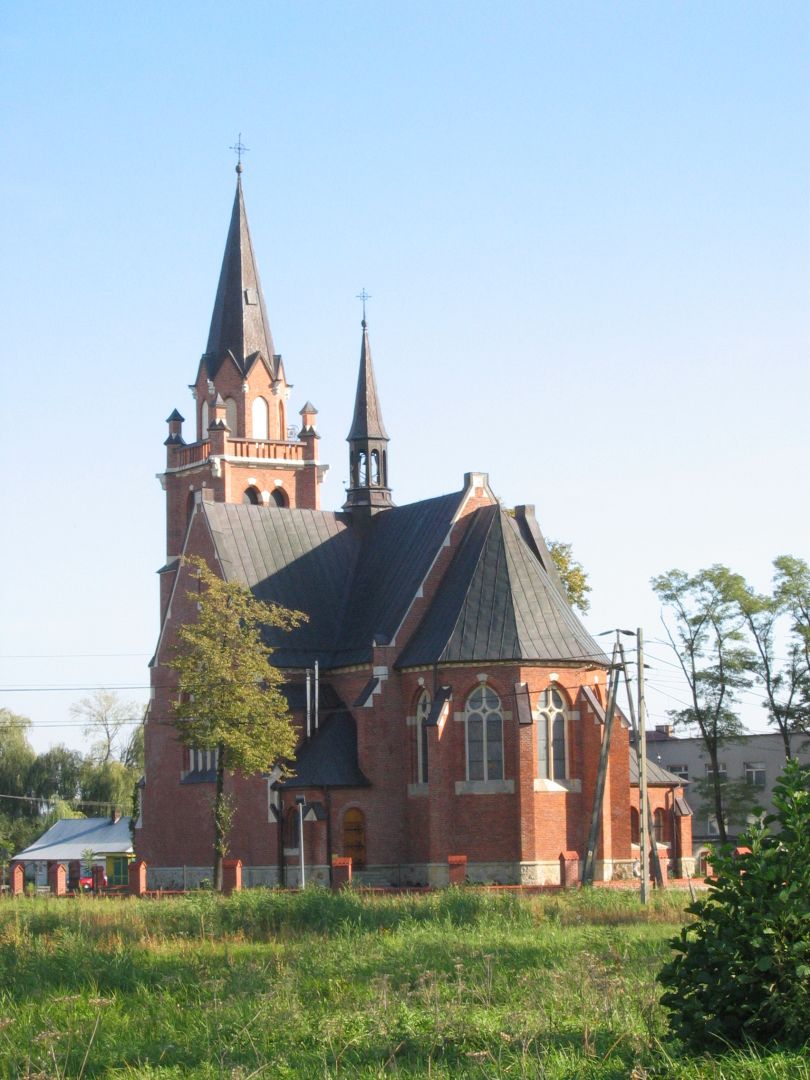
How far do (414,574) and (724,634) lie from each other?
1604cm

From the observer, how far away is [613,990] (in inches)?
623

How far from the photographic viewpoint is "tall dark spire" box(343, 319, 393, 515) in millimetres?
57531

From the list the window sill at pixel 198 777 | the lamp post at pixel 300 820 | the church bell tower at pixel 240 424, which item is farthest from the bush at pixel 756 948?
the church bell tower at pixel 240 424

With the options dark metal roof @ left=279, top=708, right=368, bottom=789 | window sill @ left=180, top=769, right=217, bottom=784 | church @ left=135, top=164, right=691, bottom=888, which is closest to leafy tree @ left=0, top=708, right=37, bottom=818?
church @ left=135, top=164, right=691, bottom=888

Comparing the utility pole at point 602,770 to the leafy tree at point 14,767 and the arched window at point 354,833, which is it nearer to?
the arched window at point 354,833

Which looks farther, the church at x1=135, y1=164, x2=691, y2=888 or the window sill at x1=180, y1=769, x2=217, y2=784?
the window sill at x1=180, y1=769, x2=217, y2=784

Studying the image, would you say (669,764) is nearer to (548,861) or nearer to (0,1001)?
(548,861)

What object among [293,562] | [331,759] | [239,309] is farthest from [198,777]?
[239,309]

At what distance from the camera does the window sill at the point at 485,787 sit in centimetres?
4534

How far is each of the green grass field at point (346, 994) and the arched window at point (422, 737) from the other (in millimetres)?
19417

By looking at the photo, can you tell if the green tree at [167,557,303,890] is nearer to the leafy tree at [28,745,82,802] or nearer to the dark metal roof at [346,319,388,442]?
the dark metal roof at [346,319,388,442]

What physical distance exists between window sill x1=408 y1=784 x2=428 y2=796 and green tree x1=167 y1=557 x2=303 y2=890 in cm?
390

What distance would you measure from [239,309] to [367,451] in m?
10.3

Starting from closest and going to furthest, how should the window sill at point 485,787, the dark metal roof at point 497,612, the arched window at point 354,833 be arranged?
the window sill at point 485,787 < the dark metal roof at point 497,612 < the arched window at point 354,833
